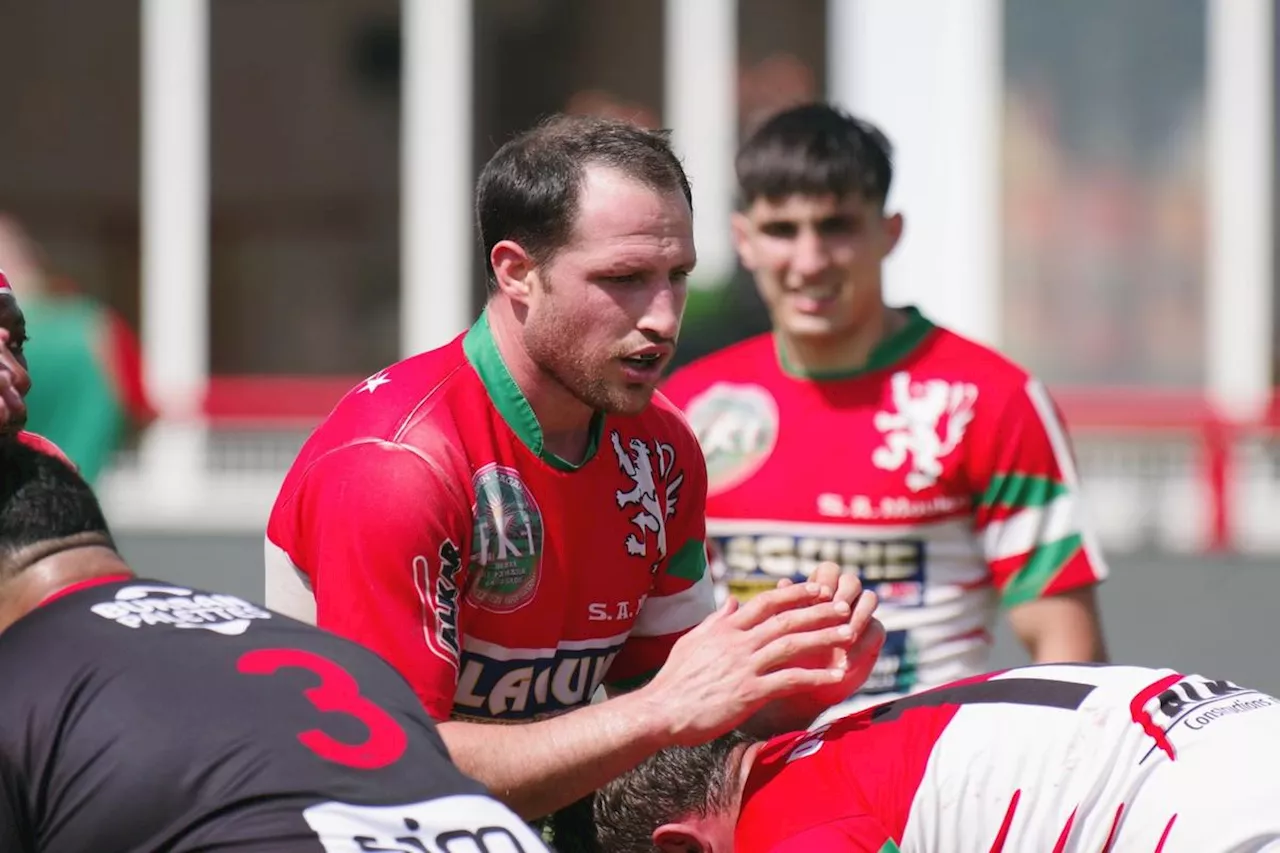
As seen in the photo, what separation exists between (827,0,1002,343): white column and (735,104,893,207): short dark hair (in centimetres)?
609

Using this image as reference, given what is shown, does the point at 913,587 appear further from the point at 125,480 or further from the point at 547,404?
the point at 125,480

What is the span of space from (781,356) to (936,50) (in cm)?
650

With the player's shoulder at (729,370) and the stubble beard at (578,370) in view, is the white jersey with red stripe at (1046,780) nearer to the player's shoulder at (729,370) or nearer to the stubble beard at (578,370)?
the stubble beard at (578,370)

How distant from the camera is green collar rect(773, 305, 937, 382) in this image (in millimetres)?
4418

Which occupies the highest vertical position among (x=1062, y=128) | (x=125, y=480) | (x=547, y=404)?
(x=1062, y=128)

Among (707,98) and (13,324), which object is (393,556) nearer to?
(13,324)

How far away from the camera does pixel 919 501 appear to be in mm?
4227

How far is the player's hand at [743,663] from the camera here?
9.71 feet

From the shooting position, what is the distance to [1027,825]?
308cm

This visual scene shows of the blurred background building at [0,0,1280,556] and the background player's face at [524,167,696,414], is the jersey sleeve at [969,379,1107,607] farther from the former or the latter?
the blurred background building at [0,0,1280,556]

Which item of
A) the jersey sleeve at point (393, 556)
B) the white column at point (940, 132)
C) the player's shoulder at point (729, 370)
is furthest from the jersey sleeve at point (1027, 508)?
the white column at point (940, 132)

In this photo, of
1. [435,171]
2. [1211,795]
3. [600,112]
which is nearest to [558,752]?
[1211,795]

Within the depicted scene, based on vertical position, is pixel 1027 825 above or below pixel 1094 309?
below

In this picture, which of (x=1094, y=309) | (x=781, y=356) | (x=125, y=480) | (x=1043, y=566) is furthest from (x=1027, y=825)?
(x=125, y=480)
